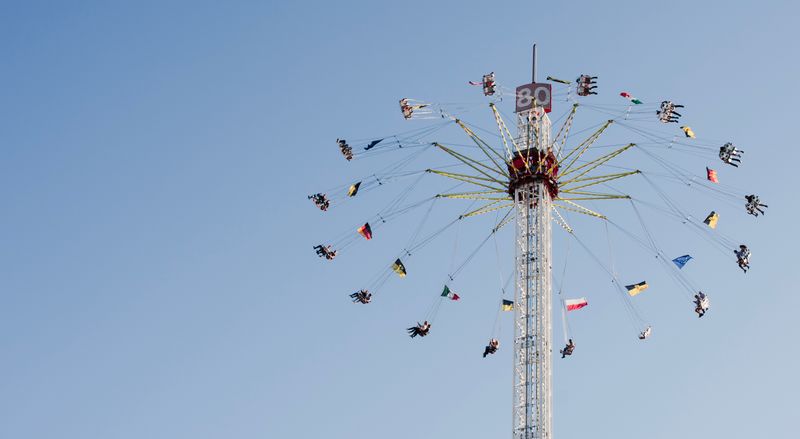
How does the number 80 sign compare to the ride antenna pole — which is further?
the number 80 sign

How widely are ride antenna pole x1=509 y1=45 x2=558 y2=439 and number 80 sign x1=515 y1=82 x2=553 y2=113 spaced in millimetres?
71

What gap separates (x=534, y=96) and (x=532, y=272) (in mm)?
14102

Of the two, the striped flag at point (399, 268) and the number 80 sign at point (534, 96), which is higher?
the number 80 sign at point (534, 96)

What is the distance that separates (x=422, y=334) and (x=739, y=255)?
73.2 ft

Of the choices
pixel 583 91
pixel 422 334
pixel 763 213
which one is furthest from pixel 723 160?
pixel 422 334

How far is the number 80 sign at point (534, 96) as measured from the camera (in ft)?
305

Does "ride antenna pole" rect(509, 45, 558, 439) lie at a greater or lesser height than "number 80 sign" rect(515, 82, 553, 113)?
lesser

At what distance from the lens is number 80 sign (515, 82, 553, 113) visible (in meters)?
92.9

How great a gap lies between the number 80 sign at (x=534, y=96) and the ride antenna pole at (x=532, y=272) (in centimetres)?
7

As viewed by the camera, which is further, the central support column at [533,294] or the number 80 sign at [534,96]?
the number 80 sign at [534,96]

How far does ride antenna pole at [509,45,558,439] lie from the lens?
81562 mm

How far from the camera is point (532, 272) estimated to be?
86.2m

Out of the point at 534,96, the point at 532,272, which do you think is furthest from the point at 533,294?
the point at 534,96

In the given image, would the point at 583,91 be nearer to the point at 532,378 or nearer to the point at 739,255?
the point at 739,255
